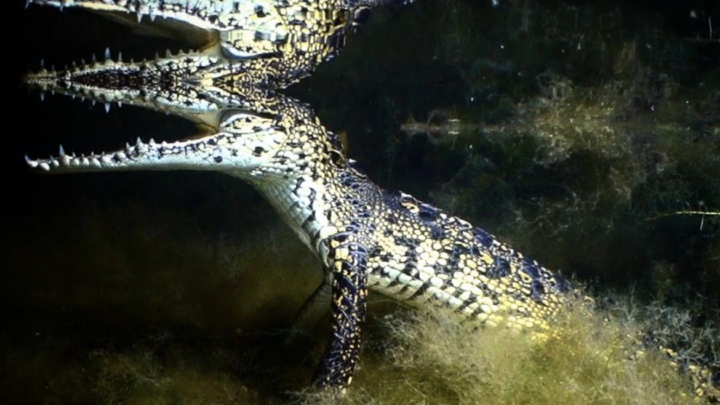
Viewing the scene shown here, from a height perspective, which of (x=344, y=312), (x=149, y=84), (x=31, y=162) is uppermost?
(x=149, y=84)

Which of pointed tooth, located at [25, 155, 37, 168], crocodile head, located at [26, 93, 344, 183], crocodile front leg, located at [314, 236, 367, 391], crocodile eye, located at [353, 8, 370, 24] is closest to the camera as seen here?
pointed tooth, located at [25, 155, 37, 168]

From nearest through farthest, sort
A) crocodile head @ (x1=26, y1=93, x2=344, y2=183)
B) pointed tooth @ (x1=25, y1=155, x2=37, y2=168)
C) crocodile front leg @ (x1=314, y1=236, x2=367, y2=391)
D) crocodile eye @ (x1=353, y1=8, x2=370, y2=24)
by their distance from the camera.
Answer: pointed tooth @ (x1=25, y1=155, x2=37, y2=168)
crocodile head @ (x1=26, y1=93, x2=344, y2=183)
crocodile front leg @ (x1=314, y1=236, x2=367, y2=391)
crocodile eye @ (x1=353, y1=8, x2=370, y2=24)

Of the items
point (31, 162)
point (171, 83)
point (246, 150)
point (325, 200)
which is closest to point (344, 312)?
point (325, 200)

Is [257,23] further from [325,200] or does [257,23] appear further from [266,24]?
[325,200]

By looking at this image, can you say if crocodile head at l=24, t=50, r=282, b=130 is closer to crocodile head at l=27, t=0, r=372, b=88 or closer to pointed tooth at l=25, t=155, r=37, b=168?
crocodile head at l=27, t=0, r=372, b=88

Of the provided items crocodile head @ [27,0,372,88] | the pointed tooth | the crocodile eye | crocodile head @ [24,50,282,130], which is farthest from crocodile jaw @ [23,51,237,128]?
the crocodile eye

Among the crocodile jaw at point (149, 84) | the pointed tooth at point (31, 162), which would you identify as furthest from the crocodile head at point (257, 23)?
the pointed tooth at point (31, 162)

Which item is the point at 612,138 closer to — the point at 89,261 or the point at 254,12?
the point at 254,12
